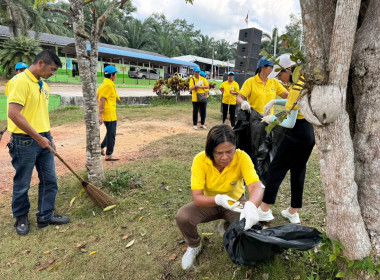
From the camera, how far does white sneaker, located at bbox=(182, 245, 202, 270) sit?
2.21m

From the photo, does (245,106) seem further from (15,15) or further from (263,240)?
(15,15)

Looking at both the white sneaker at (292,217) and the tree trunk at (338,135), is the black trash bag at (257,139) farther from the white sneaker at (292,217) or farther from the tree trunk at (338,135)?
the tree trunk at (338,135)

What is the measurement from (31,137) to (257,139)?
2.41 m

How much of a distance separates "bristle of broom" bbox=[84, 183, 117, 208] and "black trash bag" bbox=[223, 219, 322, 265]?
1.78 m

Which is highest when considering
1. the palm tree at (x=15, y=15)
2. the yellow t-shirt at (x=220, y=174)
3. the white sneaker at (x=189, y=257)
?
the palm tree at (x=15, y=15)

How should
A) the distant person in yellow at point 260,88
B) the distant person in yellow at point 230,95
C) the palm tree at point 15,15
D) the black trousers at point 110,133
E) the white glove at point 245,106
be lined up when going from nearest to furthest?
the white glove at point 245,106 → the distant person in yellow at point 260,88 → the black trousers at point 110,133 → the distant person in yellow at point 230,95 → the palm tree at point 15,15

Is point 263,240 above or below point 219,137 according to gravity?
below

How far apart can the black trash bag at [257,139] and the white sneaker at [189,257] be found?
4.37 feet

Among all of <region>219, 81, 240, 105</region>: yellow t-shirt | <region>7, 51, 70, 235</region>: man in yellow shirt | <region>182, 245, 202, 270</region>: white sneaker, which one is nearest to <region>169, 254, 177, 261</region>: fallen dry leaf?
<region>182, 245, 202, 270</region>: white sneaker

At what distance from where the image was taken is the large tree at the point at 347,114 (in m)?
1.49

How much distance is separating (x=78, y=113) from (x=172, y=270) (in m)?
8.47

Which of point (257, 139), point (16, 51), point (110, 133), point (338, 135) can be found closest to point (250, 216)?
point (338, 135)

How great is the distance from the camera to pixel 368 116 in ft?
5.23

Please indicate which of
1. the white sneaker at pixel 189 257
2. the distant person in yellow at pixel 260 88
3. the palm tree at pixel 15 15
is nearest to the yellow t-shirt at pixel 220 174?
the white sneaker at pixel 189 257
